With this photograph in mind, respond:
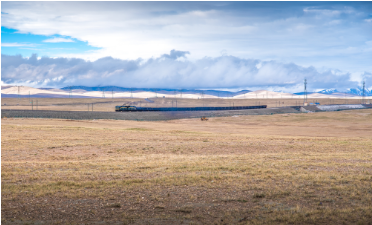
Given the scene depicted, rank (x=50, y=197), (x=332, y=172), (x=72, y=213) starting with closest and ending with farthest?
1. (x=72, y=213)
2. (x=50, y=197)
3. (x=332, y=172)

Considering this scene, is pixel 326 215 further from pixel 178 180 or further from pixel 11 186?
pixel 11 186

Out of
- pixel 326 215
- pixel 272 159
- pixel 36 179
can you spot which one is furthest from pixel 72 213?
pixel 272 159

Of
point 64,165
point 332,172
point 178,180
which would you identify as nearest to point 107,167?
point 64,165

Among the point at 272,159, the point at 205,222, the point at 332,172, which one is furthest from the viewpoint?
the point at 272,159

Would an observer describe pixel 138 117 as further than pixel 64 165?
Yes

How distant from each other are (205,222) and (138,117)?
90132 millimetres

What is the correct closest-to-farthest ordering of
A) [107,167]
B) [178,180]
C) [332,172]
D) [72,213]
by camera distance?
[72,213] < [178,180] < [332,172] < [107,167]

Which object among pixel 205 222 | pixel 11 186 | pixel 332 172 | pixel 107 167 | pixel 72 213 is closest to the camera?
pixel 205 222

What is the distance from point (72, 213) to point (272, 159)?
48.6 feet

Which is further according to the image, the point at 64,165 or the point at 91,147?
the point at 91,147

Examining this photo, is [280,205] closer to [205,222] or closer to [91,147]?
[205,222]

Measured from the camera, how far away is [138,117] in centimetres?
9956

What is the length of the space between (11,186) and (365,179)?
1590 cm

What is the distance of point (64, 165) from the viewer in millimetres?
20344
